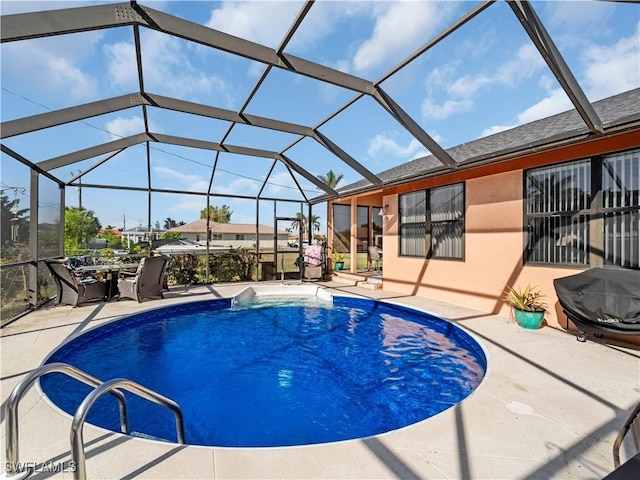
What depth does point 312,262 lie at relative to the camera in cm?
1111

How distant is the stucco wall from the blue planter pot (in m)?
0.48

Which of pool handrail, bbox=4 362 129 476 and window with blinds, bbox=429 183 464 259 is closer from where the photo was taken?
pool handrail, bbox=4 362 129 476

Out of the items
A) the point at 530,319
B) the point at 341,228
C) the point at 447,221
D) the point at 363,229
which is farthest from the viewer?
the point at 363,229

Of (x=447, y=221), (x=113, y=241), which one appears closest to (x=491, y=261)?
(x=447, y=221)

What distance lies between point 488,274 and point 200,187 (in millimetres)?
8802

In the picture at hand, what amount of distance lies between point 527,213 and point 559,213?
534 millimetres

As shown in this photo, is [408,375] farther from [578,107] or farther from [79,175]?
[79,175]

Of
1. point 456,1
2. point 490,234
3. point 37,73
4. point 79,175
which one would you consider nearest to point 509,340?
point 490,234

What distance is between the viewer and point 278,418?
11.1 ft

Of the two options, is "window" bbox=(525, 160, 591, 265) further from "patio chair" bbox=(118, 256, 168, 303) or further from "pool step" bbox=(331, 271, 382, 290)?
"patio chair" bbox=(118, 256, 168, 303)

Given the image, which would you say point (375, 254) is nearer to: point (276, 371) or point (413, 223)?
point (413, 223)

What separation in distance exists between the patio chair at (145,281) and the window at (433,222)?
21.7 ft

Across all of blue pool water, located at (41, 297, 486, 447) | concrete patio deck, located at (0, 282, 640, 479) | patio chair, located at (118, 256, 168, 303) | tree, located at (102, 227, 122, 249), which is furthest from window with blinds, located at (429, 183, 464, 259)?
tree, located at (102, 227, 122, 249)

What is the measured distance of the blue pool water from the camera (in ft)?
10.7
